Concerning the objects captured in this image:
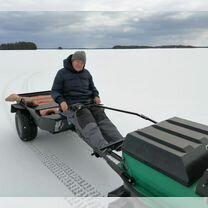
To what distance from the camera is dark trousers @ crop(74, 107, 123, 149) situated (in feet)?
7.66

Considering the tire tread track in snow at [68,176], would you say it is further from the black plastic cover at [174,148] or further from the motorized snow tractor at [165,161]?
the black plastic cover at [174,148]

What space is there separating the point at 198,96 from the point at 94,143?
3.36m

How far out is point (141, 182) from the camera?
1.72m

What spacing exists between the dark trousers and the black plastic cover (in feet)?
1.84

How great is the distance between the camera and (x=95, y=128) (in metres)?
2.48

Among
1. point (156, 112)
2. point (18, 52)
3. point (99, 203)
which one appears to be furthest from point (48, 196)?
point (18, 52)

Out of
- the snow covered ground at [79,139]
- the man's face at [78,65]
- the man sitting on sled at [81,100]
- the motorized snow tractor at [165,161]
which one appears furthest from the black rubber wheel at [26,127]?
the motorized snow tractor at [165,161]

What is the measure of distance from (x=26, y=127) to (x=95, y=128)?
110 cm

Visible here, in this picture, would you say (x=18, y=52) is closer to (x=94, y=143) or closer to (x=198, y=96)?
(x=198, y=96)

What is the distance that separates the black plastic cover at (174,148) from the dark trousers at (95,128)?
562mm

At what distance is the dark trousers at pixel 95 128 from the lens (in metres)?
2.33

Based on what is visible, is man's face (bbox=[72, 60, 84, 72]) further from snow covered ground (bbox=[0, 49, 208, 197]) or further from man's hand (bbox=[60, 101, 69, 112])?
snow covered ground (bbox=[0, 49, 208, 197])

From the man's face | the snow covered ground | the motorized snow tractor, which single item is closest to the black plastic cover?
the motorized snow tractor

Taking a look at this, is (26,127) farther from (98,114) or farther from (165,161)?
(165,161)
